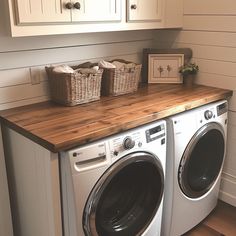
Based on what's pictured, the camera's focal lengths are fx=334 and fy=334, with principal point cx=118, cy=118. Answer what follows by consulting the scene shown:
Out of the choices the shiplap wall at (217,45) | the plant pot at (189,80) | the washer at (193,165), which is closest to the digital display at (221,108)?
the washer at (193,165)

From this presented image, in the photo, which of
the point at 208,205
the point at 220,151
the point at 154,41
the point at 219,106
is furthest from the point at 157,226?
the point at 154,41

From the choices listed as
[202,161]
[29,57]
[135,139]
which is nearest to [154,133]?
[135,139]

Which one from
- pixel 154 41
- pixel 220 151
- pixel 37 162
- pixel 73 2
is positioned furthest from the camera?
pixel 154 41

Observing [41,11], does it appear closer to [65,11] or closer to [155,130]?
[65,11]

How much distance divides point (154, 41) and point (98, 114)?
3.73ft

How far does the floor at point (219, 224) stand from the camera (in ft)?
7.50

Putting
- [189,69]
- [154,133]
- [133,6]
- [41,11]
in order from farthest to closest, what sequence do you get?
1. [189,69]
2. [133,6]
3. [154,133]
4. [41,11]

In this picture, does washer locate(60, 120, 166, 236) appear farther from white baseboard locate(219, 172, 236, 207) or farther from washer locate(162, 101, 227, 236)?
white baseboard locate(219, 172, 236, 207)

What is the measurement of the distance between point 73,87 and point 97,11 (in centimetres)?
45

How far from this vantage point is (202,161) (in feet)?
7.54

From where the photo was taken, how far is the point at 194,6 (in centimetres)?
240

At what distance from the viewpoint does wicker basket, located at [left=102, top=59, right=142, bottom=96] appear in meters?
2.12

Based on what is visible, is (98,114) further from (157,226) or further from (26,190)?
(157,226)

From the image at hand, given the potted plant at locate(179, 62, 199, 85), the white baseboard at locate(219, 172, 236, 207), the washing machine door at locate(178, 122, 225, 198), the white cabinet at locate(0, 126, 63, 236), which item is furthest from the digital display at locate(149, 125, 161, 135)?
the white baseboard at locate(219, 172, 236, 207)
